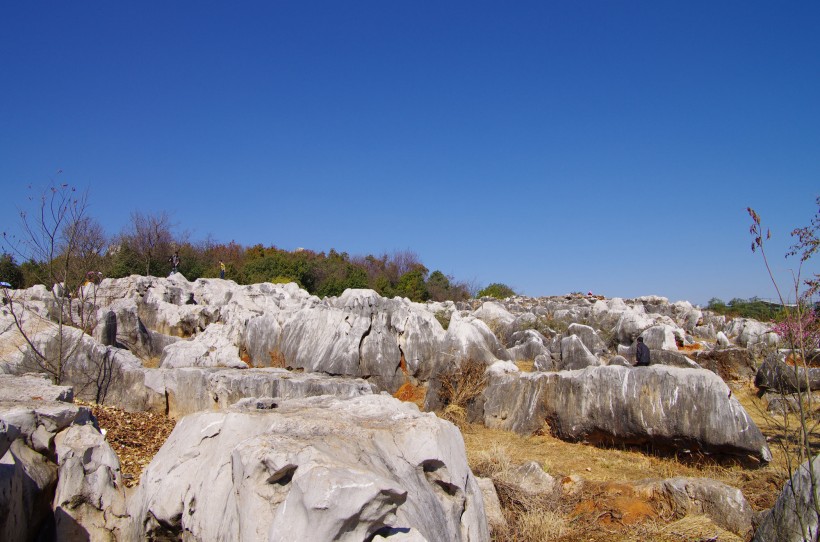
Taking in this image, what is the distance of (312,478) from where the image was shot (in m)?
3.13

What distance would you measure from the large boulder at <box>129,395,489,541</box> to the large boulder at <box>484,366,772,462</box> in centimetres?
561

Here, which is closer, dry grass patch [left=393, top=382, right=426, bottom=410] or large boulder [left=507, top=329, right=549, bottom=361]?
dry grass patch [left=393, top=382, right=426, bottom=410]

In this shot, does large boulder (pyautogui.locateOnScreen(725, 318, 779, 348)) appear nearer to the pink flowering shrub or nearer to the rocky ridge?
the rocky ridge

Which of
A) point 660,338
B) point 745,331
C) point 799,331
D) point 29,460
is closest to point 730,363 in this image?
point 660,338

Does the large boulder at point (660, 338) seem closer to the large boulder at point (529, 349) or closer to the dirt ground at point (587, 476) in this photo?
the large boulder at point (529, 349)

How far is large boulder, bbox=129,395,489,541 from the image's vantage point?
10.0 ft

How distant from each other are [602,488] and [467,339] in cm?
606

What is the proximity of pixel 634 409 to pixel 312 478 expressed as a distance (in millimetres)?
7752

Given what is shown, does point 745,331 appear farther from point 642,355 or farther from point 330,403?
Result: point 330,403

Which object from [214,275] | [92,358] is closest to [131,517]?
[92,358]

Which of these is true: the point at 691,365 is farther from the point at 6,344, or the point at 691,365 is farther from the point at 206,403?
the point at 6,344

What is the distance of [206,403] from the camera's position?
8.85m

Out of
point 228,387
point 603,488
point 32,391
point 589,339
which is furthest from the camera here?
point 589,339

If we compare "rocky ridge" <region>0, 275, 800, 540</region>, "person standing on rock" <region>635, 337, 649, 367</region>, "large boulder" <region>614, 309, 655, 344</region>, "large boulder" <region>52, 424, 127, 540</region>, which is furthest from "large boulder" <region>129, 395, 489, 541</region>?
"large boulder" <region>614, 309, 655, 344</region>
